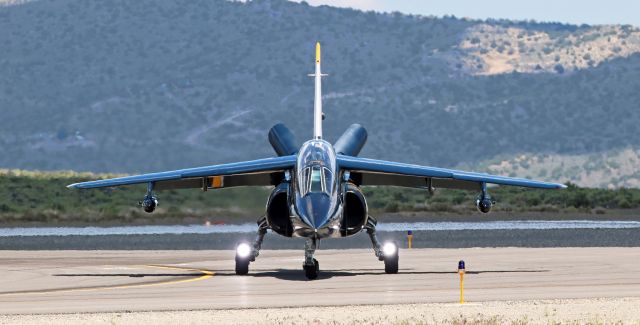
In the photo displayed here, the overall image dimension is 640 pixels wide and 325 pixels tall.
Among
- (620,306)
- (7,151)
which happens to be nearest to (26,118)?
(7,151)

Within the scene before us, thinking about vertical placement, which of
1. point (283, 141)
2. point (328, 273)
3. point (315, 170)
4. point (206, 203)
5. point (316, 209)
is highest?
point (206, 203)

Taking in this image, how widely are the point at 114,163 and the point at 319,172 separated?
446 feet

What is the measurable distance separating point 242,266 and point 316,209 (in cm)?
454

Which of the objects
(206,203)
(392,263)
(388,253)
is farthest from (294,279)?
(206,203)

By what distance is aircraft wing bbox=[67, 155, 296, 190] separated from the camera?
35.4 meters

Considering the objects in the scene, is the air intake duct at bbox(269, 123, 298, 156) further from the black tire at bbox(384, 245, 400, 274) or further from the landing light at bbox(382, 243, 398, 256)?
the black tire at bbox(384, 245, 400, 274)

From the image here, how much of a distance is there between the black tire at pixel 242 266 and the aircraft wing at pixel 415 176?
339 centimetres

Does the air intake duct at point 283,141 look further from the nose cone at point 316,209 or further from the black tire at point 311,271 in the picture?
the nose cone at point 316,209

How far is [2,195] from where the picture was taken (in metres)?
92.2

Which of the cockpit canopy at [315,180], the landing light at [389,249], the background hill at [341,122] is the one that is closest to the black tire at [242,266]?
the landing light at [389,249]

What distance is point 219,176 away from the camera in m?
37.1

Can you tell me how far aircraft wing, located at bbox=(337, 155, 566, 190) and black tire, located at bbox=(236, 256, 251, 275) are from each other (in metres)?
3.39

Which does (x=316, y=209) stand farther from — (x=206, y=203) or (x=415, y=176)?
(x=206, y=203)

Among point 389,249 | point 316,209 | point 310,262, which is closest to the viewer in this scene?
point 316,209
